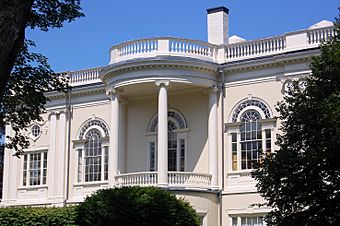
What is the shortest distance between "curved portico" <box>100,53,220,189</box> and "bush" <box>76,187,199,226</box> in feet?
13.9

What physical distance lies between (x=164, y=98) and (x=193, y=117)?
8.08 ft

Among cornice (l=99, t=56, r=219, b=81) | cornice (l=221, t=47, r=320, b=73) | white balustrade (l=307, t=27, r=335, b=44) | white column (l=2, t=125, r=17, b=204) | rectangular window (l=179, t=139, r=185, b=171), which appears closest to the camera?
cornice (l=221, t=47, r=320, b=73)

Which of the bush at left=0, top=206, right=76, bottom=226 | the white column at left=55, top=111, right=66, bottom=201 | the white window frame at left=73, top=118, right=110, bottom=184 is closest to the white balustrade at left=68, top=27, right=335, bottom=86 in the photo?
the white window frame at left=73, top=118, right=110, bottom=184

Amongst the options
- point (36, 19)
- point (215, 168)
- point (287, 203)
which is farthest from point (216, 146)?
point (36, 19)

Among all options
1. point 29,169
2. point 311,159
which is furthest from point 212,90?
point 311,159

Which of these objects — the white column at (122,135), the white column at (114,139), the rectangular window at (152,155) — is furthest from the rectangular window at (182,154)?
the white column at (114,139)

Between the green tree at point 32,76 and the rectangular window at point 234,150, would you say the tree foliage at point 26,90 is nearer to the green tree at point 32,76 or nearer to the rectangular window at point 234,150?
the green tree at point 32,76

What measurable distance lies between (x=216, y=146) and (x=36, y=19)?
14.8 m

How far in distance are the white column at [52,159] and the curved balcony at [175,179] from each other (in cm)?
597

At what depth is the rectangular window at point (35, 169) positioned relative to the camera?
3512 centimetres

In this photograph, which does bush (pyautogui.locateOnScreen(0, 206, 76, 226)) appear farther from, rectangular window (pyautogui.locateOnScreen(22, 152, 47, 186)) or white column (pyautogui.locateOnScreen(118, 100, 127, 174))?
rectangular window (pyautogui.locateOnScreen(22, 152, 47, 186))

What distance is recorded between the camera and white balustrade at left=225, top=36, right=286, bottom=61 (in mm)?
29891

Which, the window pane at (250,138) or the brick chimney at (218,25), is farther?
the brick chimney at (218,25)

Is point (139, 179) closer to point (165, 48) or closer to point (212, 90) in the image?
point (212, 90)
